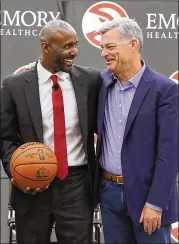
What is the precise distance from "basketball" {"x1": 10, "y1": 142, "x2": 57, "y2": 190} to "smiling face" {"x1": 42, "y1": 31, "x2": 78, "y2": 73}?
46 cm

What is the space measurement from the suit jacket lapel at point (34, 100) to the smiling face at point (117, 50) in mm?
437

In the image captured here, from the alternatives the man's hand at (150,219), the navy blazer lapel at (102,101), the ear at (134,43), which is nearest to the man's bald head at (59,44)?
the navy blazer lapel at (102,101)

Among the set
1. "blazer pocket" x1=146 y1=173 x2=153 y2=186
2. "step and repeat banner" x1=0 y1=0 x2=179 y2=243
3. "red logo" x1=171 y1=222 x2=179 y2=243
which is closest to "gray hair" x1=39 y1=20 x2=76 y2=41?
"blazer pocket" x1=146 y1=173 x2=153 y2=186

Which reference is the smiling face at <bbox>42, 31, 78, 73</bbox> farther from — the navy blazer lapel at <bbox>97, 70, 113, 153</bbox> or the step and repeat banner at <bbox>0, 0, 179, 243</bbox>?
the step and repeat banner at <bbox>0, 0, 179, 243</bbox>

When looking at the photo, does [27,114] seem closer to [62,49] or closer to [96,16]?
[62,49]

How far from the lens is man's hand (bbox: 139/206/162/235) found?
254 cm

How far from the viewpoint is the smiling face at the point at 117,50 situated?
2607mm

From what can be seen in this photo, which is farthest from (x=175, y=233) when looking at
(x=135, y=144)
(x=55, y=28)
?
(x=55, y=28)

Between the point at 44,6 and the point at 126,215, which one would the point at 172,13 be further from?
the point at 126,215

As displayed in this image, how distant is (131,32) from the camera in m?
2.61

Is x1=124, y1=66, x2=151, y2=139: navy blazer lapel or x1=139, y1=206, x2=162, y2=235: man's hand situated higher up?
x1=124, y1=66, x2=151, y2=139: navy blazer lapel

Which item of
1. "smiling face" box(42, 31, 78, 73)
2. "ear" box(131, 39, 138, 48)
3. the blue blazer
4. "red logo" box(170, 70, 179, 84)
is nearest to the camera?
the blue blazer

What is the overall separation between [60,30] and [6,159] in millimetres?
755

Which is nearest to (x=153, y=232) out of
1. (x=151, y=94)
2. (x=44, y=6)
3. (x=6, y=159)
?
(x=151, y=94)
